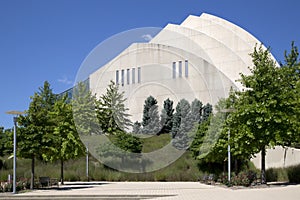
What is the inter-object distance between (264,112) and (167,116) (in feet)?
69.3

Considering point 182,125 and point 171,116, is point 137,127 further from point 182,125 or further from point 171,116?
point 182,125

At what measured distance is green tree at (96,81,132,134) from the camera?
29.3 metres

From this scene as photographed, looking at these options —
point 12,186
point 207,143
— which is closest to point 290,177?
point 207,143

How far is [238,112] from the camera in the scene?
21.1 meters

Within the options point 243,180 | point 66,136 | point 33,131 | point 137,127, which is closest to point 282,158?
point 243,180

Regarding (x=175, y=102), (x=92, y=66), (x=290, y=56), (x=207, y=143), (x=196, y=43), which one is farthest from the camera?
(x=196, y=43)

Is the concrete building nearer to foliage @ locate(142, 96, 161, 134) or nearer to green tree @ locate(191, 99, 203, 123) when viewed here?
foliage @ locate(142, 96, 161, 134)

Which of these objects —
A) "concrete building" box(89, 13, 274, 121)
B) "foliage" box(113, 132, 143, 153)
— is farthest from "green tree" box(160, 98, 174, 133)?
"foliage" box(113, 132, 143, 153)

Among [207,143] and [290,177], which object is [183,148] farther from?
[290,177]

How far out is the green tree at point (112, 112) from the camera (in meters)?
29.3

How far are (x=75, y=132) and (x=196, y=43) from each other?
26.3 meters

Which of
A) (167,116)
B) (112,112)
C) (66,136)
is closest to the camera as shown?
(66,136)

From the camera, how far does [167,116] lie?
41125 millimetres

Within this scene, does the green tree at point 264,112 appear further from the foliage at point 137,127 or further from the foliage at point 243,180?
the foliage at point 137,127
